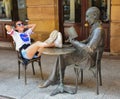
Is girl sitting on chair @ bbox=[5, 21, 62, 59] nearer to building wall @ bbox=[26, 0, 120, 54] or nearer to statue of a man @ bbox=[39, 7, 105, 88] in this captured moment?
statue of a man @ bbox=[39, 7, 105, 88]

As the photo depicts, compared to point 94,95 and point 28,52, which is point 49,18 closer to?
point 28,52

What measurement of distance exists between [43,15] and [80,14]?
0.97 metres

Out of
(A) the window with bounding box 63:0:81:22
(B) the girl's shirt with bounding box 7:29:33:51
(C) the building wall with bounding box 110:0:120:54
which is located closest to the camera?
(B) the girl's shirt with bounding box 7:29:33:51

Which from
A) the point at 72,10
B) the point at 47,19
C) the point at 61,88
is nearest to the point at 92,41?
the point at 61,88

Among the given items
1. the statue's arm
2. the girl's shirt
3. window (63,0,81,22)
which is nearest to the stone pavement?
the girl's shirt

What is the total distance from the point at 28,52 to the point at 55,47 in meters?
0.56

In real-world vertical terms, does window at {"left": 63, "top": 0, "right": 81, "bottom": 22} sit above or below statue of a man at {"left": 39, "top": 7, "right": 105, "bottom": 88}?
above

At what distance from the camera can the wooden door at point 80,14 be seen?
231 inches

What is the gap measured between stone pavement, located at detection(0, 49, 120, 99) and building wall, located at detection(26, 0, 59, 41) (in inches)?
46.8

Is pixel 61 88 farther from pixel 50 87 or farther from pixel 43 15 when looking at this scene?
pixel 43 15

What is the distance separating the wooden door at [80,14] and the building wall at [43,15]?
0.21 meters

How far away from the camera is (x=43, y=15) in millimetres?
6336

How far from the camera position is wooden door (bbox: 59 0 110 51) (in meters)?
5.87

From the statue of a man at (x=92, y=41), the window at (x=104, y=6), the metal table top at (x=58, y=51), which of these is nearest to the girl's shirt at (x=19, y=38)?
the metal table top at (x=58, y=51)
